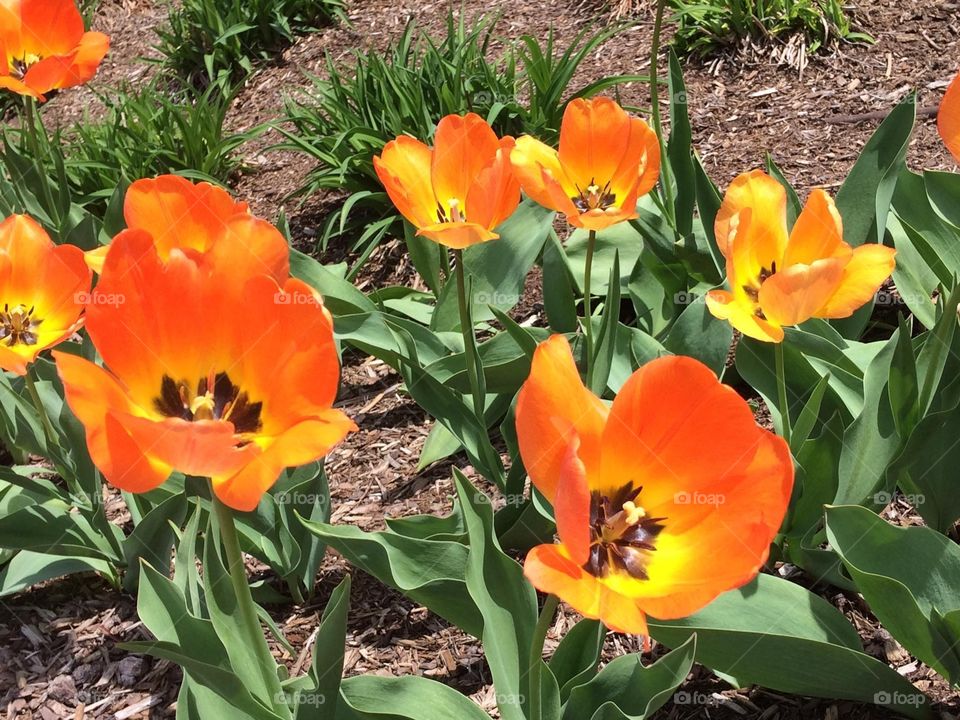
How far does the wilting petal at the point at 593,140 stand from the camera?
2.04 m

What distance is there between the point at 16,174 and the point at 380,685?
93.0 inches

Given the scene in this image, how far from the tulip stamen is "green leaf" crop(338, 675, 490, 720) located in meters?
0.98

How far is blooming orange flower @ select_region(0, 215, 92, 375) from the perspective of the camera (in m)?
1.99

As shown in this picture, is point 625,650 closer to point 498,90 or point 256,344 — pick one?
point 256,344

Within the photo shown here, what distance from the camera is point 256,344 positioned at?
3.72 feet

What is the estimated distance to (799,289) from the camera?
5.63 ft

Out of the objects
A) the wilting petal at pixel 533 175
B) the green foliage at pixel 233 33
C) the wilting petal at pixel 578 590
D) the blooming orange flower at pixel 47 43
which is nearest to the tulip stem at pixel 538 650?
the wilting petal at pixel 578 590

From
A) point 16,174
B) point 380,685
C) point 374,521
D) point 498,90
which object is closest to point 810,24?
point 498,90

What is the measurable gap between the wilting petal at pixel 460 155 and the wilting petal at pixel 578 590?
982 millimetres

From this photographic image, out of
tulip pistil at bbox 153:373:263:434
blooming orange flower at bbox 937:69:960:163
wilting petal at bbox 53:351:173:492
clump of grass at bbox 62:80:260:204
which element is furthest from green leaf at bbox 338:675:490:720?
clump of grass at bbox 62:80:260:204

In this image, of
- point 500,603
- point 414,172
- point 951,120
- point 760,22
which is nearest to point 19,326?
point 414,172

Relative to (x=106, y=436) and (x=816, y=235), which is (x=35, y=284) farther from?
(x=816, y=235)

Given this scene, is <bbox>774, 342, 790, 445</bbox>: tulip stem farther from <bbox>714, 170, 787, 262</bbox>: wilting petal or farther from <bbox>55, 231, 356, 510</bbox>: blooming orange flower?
<bbox>55, 231, 356, 510</bbox>: blooming orange flower

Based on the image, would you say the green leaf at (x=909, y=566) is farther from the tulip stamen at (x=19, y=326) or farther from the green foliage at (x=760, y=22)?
the green foliage at (x=760, y=22)
